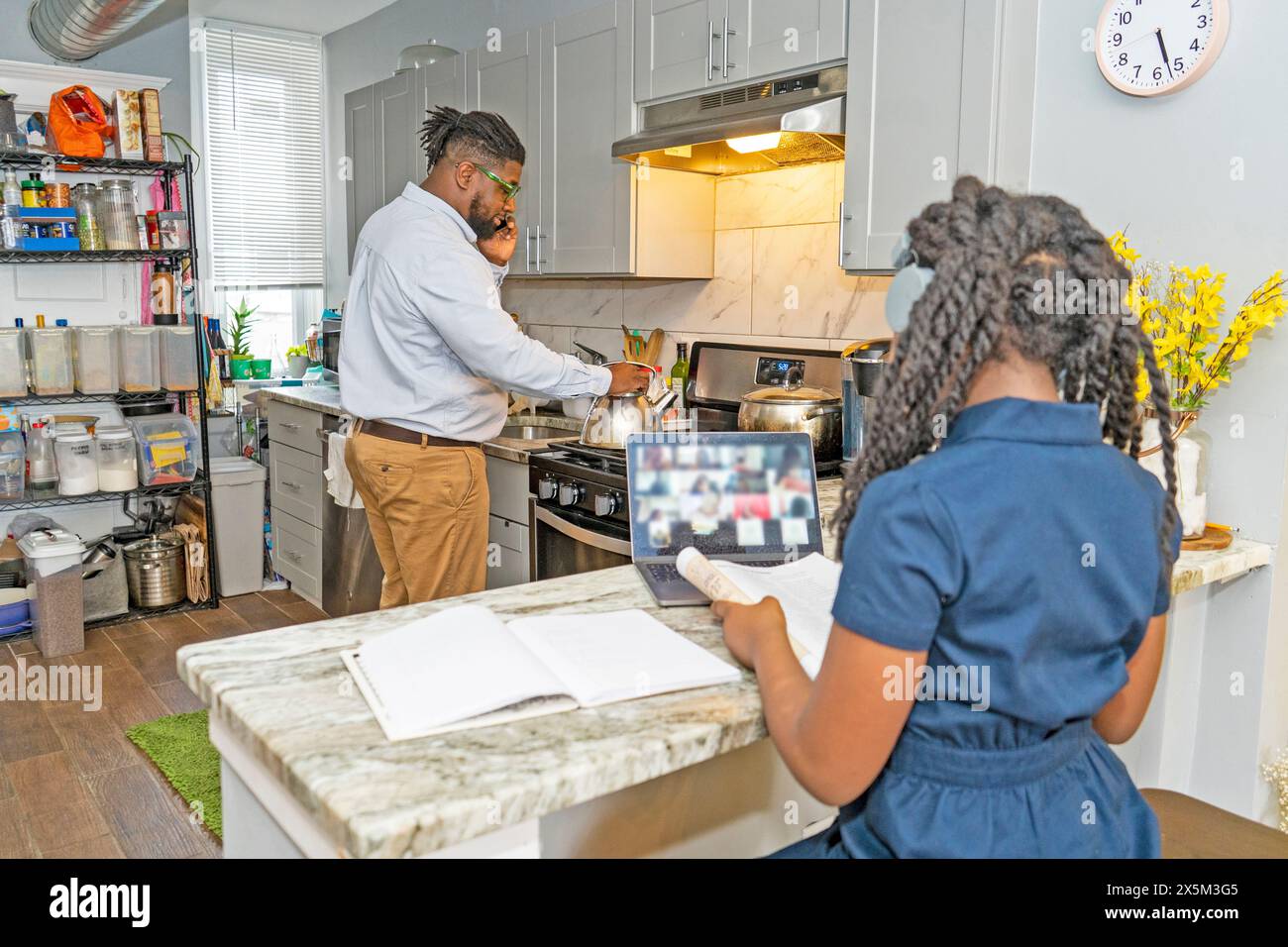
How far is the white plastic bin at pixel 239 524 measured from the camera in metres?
4.51

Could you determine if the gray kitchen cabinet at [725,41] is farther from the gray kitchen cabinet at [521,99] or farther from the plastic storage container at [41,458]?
the plastic storage container at [41,458]

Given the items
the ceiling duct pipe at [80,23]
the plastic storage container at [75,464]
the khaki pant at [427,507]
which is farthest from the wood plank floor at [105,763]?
the ceiling duct pipe at [80,23]

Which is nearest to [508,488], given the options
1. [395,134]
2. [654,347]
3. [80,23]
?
[654,347]

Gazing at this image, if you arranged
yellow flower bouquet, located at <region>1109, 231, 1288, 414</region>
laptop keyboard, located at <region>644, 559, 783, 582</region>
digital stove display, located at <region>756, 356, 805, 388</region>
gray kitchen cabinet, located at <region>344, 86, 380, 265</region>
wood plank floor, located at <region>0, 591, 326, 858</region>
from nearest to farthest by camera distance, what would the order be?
laptop keyboard, located at <region>644, 559, 783, 582</region>
yellow flower bouquet, located at <region>1109, 231, 1288, 414</region>
wood plank floor, located at <region>0, 591, 326, 858</region>
digital stove display, located at <region>756, 356, 805, 388</region>
gray kitchen cabinet, located at <region>344, 86, 380, 265</region>

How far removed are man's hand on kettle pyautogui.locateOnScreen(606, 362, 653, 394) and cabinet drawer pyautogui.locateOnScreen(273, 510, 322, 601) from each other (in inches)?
83.6

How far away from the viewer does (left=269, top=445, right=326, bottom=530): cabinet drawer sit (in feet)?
13.9

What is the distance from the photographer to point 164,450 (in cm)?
427

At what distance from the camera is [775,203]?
3.26 meters

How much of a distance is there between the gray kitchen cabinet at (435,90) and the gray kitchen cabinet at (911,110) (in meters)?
1.90

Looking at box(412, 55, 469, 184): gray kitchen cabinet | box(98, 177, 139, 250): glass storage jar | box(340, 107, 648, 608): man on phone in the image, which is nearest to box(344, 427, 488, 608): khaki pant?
box(340, 107, 648, 608): man on phone

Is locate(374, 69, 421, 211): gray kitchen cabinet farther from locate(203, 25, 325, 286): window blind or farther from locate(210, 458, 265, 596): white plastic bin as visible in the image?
locate(203, 25, 325, 286): window blind

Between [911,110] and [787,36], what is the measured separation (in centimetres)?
45

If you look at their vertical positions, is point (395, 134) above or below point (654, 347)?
above

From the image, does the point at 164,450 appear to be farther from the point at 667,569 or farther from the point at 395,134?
the point at 667,569
